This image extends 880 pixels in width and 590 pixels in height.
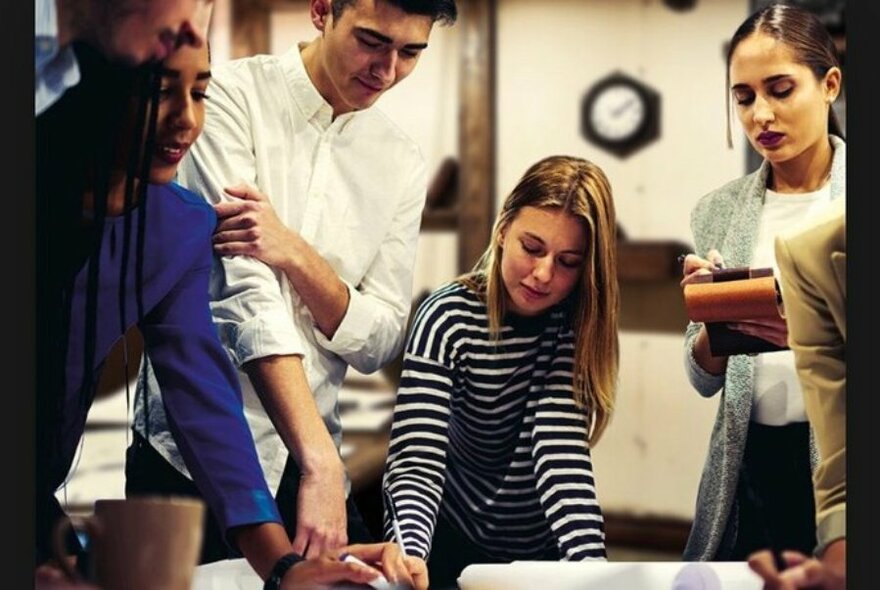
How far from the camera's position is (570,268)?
2.25 m

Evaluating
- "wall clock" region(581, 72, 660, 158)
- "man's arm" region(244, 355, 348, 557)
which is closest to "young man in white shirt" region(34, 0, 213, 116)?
"man's arm" region(244, 355, 348, 557)

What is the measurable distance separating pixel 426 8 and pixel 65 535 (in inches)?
47.9

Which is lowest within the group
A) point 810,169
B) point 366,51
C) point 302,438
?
point 302,438

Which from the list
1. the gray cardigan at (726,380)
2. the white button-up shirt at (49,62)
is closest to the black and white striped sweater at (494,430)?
the gray cardigan at (726,380)

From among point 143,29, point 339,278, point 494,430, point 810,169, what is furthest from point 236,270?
point 810,169

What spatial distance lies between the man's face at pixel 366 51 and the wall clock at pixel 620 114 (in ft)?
1.13

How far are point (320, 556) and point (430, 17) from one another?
41.0 inches

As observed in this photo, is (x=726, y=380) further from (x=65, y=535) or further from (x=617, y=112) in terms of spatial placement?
(x=65, y=535)

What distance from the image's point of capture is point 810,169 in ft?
7.42

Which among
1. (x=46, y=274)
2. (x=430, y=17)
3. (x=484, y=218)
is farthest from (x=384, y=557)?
(x=430, y=17)

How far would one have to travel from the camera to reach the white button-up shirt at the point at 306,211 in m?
2.25

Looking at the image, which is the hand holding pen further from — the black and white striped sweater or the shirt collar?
the shirt collar

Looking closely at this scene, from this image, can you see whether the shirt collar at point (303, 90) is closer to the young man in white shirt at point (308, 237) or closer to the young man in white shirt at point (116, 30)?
the young man in white shirt at point (308, 237)

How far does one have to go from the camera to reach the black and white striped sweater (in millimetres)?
2277
